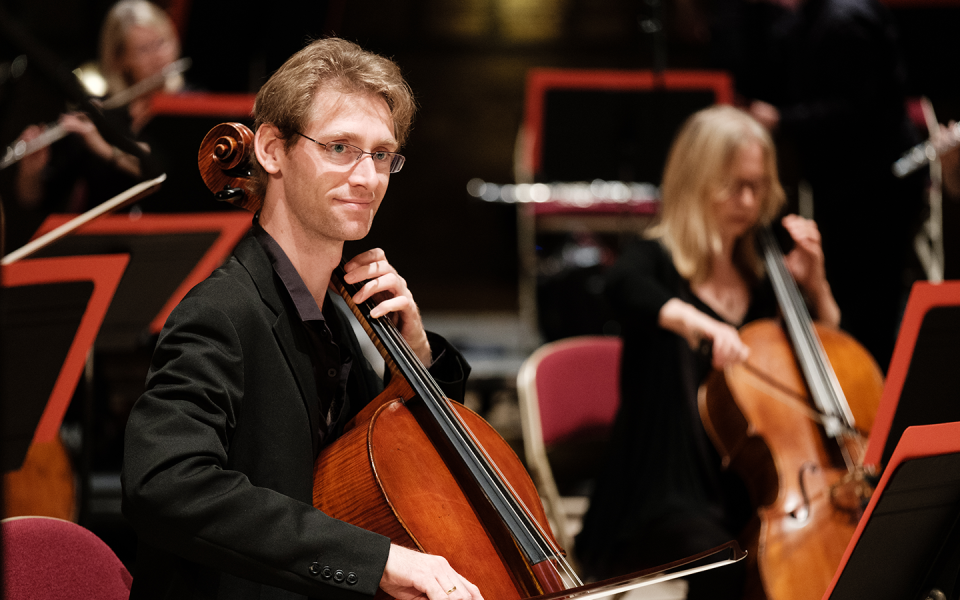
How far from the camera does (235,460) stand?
1106 mm

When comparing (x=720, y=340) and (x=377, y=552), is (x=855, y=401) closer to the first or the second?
(x=720, y=340)

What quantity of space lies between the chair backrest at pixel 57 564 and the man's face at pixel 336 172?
526 millimetres

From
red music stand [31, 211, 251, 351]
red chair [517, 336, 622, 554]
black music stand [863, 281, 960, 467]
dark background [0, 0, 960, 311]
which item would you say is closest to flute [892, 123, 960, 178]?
red chair [517, 336, 622, 554]

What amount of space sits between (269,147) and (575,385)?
1486mm

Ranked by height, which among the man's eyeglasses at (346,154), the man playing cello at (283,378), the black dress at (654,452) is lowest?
the black dress at (654,452)

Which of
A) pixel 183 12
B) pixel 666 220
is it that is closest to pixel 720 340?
pixel 666 220

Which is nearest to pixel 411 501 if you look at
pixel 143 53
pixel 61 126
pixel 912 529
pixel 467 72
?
pixel 912 529

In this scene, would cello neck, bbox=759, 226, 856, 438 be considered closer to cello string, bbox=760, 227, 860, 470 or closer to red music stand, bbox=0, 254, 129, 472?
cello string, bbox=760, 227, 860, 470

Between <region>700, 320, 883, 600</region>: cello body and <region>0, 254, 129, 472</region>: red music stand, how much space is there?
1291 mm

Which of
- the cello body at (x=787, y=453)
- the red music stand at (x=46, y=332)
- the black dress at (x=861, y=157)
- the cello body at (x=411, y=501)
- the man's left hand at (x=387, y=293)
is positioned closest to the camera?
the cello body at (x=411, y=501)

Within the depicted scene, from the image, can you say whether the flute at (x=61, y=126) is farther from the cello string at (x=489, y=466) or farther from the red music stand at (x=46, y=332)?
the cello string at (x=489, y=466)

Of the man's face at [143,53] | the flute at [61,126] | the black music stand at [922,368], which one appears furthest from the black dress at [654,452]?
the man's face at [143,53]

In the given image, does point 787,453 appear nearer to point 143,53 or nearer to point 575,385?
point 575,385

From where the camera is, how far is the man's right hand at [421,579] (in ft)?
3.31
